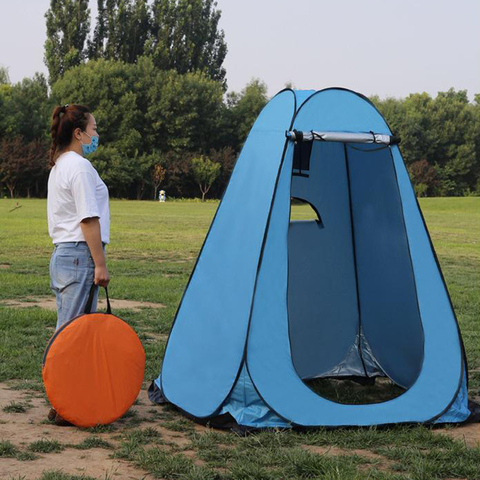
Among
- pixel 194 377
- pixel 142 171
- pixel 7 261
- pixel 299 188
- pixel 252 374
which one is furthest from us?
pixel 142 171

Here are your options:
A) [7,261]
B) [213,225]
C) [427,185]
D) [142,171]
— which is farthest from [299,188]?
[427,185]

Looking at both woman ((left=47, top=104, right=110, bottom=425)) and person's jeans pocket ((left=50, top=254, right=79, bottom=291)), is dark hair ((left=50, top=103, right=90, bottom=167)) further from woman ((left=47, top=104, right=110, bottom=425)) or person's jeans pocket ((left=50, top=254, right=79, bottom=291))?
person's jeans pocket ((left=50, top=254, right=79, bottom=291))

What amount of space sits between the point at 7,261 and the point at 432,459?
957 centimetres

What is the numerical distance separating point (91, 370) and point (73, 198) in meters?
0.95

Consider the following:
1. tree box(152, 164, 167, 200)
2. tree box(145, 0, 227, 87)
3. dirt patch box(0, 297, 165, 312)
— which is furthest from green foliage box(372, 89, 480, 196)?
dirt patch box(0, 297, 165, 312)

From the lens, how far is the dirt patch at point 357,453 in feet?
11.5

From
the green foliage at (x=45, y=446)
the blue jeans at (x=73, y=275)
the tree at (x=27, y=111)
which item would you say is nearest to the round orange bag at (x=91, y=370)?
the blue jeans at (x=73, y=275)

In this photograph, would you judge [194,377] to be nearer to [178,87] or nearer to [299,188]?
[299,188]

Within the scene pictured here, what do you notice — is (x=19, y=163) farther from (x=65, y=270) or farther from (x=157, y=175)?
(x=65, y=270)

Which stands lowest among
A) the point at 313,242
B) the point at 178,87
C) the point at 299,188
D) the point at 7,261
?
the point at 7,261

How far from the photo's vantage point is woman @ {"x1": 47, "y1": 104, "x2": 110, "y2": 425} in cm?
399

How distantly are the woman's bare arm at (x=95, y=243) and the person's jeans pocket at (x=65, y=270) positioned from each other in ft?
0.40

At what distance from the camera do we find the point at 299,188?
17.4 feet

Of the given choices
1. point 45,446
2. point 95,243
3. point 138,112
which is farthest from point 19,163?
point 45,446
